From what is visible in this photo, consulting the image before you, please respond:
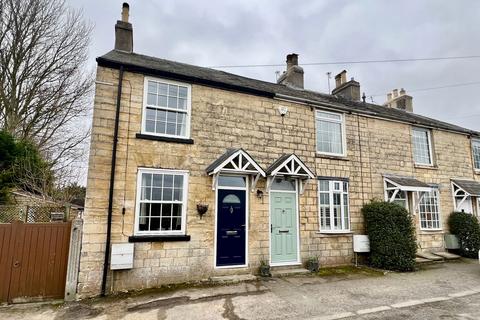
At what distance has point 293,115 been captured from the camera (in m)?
9.91

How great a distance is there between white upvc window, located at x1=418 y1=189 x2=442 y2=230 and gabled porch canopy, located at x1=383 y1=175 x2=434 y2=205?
1.80 ft

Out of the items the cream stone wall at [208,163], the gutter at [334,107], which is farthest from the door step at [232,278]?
the gutter at [334,107]

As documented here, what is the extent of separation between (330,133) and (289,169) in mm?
2895

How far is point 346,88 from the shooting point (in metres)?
14.0

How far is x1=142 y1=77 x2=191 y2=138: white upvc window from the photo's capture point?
7875 millimetres

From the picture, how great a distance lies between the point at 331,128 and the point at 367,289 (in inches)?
231

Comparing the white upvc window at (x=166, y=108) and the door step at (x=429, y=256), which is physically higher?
the white upvc window at (x=166, y=108)

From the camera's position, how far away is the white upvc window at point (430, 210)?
1158cm

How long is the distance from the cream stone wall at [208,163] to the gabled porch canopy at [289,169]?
40 centimetres

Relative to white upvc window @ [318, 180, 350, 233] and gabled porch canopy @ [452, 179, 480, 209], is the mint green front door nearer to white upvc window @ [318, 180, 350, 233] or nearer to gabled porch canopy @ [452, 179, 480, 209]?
white upvc window @ [318, 180, 350, 233]

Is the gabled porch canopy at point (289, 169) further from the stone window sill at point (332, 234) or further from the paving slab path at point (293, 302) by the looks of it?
the paving slab path at point (293, 302)

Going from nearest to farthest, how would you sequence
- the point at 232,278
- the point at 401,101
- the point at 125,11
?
1. the point at 232,278
2. the point at 125,11
3. the point at 401,101

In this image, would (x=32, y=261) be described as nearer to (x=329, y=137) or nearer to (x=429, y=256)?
(x=329, y=137)

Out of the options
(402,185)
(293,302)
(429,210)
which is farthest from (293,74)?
(293,302)
